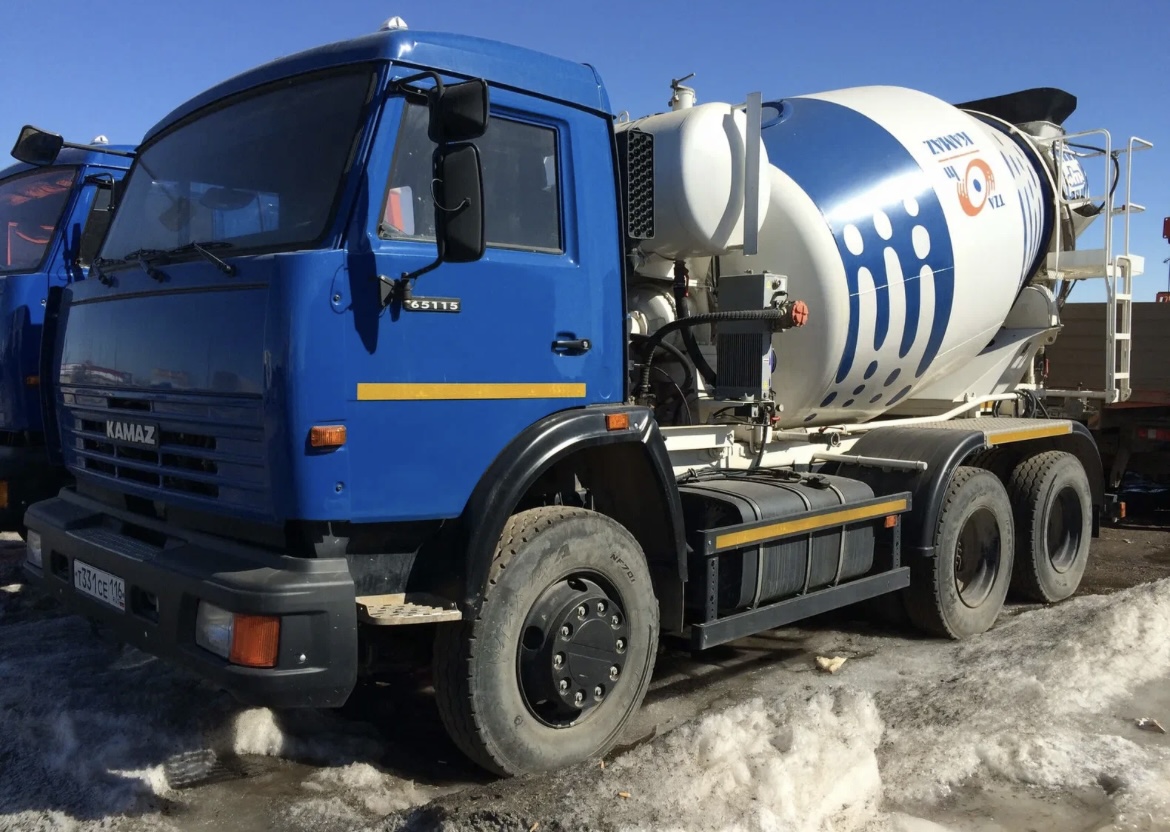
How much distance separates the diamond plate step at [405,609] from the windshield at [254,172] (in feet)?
4.03

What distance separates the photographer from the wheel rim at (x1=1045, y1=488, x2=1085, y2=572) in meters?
7.16

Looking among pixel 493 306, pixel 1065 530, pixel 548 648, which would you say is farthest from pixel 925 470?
pixel 493 306

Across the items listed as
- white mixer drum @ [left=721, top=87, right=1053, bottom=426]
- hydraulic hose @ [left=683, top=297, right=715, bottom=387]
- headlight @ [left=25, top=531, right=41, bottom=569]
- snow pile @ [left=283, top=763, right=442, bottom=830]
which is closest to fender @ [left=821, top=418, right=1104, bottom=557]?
white mixer drum @ [left=721, top=87, right=1053, bottom=426]

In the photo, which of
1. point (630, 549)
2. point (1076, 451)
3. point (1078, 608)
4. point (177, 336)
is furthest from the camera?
point (1076, 451)

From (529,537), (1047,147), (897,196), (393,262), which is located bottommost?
(529,537)

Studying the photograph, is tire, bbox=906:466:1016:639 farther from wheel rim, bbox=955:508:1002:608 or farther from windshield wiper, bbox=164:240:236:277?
windshield wiper, bbox=164:240:236:277

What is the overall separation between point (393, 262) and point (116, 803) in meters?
2.16

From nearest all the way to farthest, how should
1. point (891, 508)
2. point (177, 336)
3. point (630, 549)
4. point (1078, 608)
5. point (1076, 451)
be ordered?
point (177, 336) < point (630, 549) < point (891, 508) < point (1078, 608) < point (1076, 451)

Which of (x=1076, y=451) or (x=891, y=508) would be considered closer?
(x=891, y=508)

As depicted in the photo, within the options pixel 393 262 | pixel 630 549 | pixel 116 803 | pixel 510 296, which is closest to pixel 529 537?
pixel 630 549

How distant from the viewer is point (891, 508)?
17.9ft

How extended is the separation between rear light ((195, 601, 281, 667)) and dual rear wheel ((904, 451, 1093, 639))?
12.8 ft

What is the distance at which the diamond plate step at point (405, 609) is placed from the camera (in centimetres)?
330

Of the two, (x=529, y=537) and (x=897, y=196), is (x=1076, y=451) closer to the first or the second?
(x=897, y=196)
